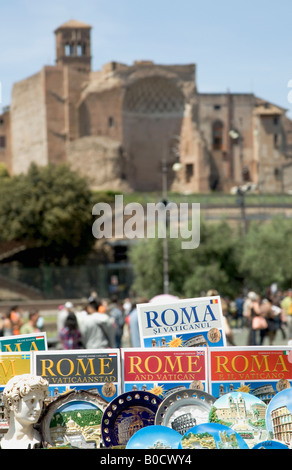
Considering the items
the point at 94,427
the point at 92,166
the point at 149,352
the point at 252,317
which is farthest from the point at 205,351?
the point at 92,166

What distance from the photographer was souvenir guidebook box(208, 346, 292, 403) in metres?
4.16

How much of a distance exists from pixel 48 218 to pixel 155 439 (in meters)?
47.9

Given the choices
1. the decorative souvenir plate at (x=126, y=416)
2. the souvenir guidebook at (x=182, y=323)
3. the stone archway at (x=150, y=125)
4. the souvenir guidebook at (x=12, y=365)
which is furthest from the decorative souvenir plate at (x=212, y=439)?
the stone archway at (x=150, y=125)

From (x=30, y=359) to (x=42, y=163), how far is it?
6641 centimetres

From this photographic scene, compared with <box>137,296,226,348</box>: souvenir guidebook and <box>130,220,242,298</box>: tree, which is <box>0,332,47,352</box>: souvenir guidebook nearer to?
<box>137,296,226,348</box>: souvenir guidebook

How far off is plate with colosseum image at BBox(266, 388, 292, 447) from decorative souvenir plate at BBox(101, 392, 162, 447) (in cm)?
53

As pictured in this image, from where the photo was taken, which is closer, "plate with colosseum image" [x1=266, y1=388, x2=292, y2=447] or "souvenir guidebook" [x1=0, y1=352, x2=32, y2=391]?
"plate with colosseum image" [x1=266, y1=388, x2=292, y2=447]

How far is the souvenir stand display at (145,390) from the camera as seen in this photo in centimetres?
394

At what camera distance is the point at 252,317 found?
48.1 ft

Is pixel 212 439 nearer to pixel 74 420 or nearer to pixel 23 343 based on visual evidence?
pixel 74 420

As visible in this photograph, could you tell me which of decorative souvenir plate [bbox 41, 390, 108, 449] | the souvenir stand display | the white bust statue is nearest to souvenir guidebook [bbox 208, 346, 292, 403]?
the souvenir stand display

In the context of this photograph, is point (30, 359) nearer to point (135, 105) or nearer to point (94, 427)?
point (94, 427)

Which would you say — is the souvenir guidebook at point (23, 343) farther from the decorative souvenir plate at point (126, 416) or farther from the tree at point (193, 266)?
the tree at point (193, 266)

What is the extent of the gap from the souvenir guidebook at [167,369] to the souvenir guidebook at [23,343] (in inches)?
22.9
